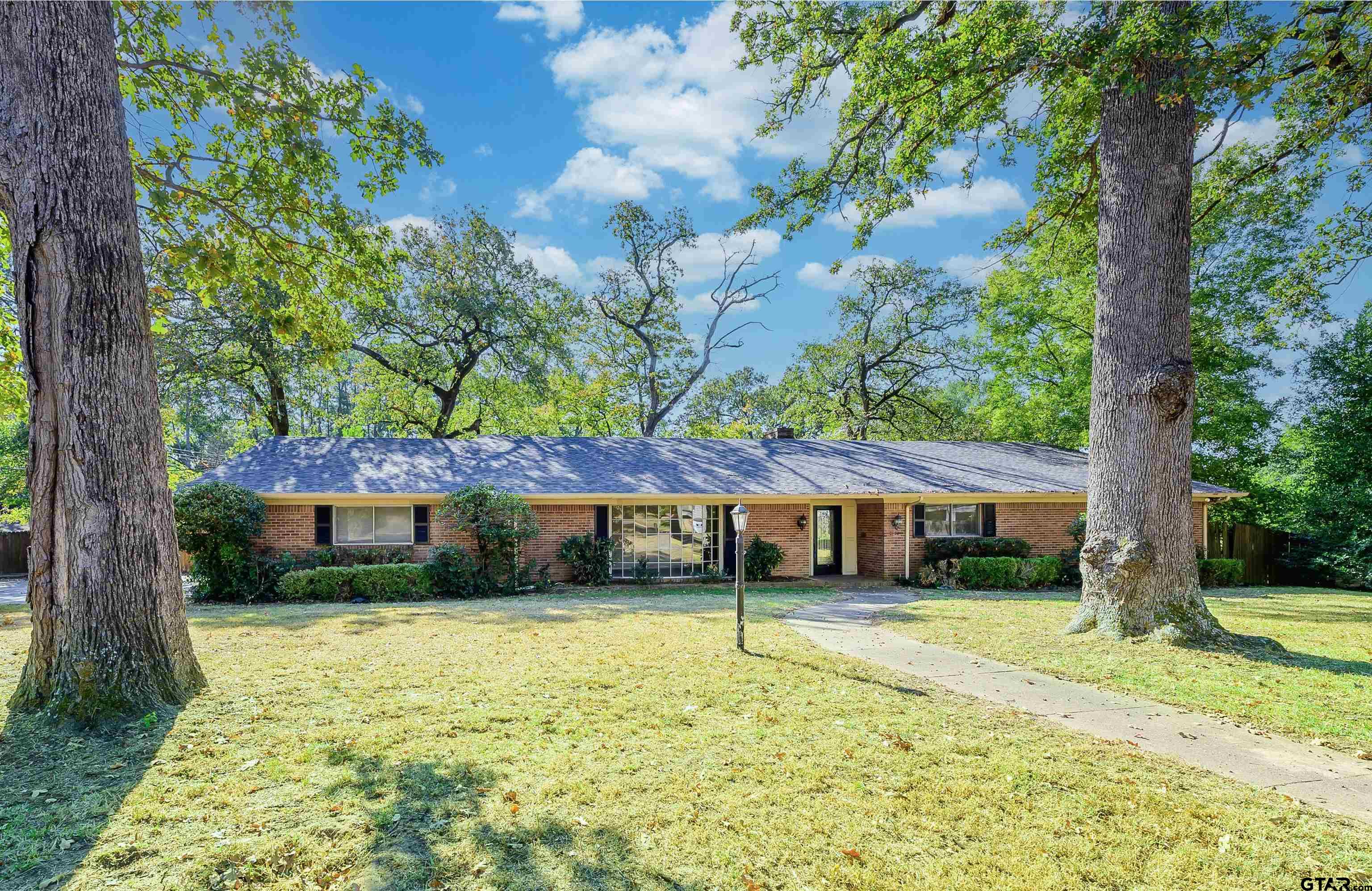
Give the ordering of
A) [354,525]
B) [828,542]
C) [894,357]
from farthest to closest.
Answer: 1. [894,357]
2. [828,542]
3. [354,525]

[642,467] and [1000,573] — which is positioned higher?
[642,467]

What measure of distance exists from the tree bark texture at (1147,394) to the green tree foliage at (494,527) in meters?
10.4

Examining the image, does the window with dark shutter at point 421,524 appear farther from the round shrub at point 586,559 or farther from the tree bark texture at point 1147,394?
the tree bark texture at point 1147,394

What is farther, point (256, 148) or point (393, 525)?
point (393, 525)

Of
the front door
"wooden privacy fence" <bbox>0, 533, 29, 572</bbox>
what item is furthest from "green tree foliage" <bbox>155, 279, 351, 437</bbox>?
the front door

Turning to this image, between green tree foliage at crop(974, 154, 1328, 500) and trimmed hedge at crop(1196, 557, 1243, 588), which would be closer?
trimmed hedge at crop(1196, 557, 1243, 588)

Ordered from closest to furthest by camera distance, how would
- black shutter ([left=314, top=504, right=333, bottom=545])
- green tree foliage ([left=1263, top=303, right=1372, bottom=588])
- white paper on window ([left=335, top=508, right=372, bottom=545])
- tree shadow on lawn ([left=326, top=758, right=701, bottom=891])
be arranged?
tree shadow on lawn ([left=326, top=758, right=701, bottom=891]) < black shutter ([left=314, top=504, right=333, bottom=545]) < white paper on window ([left=335, top=508, right=372, bottom=545]) < green tree foliage ([left=1263, top=303, right=1372, bottom=588])

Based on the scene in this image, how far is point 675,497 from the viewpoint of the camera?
1551 centimetres

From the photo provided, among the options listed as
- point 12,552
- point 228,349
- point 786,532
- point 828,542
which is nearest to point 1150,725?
point 786,532

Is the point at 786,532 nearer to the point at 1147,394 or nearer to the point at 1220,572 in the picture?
the point at 1147,394

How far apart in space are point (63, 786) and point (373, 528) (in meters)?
11.7

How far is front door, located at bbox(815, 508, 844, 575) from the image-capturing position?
57.6 feet

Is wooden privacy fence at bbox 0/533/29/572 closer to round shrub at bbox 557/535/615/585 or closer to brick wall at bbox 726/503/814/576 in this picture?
round shrub at bbox 557/535/615/585

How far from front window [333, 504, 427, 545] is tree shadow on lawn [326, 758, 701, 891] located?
11.8 metres
